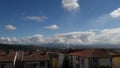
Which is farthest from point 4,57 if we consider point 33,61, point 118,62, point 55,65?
point 118,62

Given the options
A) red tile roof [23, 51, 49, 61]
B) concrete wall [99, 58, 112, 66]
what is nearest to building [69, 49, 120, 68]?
concrete wall [99, 58, 112, 66]

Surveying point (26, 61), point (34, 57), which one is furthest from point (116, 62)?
point (26, 61)

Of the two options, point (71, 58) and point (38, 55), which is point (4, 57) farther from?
point (71, 58)

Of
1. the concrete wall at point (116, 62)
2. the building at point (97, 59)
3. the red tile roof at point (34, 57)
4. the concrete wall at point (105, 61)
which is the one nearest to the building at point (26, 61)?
the red tile roof at point (34, 57)

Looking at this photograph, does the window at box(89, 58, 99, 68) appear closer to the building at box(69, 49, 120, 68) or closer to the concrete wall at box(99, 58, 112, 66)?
the building at box(69, 49, 120, 68)

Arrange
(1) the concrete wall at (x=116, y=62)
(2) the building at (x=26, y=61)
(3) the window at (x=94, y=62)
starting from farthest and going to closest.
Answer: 1. (1) the concrete wall at (x=116, y=62)
2. (3) the window at (x=94, y=62)
3. (2) the building at (x=26, y=61)

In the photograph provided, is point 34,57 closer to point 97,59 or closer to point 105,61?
point 97,59

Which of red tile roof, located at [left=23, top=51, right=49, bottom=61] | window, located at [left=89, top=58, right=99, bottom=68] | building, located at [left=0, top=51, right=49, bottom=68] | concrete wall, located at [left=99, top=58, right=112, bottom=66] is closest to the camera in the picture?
building, located at [left=0, top=51, right=49, bottom=68]

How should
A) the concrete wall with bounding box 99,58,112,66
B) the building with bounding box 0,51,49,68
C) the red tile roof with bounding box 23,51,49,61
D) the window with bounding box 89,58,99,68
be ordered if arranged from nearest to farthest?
the building with bounding box 0,51,49,68, the red tile roof with bounding box 23,51,49,61, the window with bounding box 89,58,99,68, the concrete wall with bounding box 99,58,112,66

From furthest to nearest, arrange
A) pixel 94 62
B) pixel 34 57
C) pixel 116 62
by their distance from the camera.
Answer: pixel 116 62
pixel 94 62
pixel 34 57

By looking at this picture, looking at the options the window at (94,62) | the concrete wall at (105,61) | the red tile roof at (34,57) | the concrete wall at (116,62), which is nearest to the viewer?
the red tile roof at (34,57)

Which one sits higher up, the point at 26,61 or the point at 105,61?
the point at 26,61

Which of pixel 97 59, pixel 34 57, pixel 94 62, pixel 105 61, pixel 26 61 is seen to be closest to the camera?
pixel 26 61

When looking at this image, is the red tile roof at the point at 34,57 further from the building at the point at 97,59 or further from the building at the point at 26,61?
the building at the point at 97,59
